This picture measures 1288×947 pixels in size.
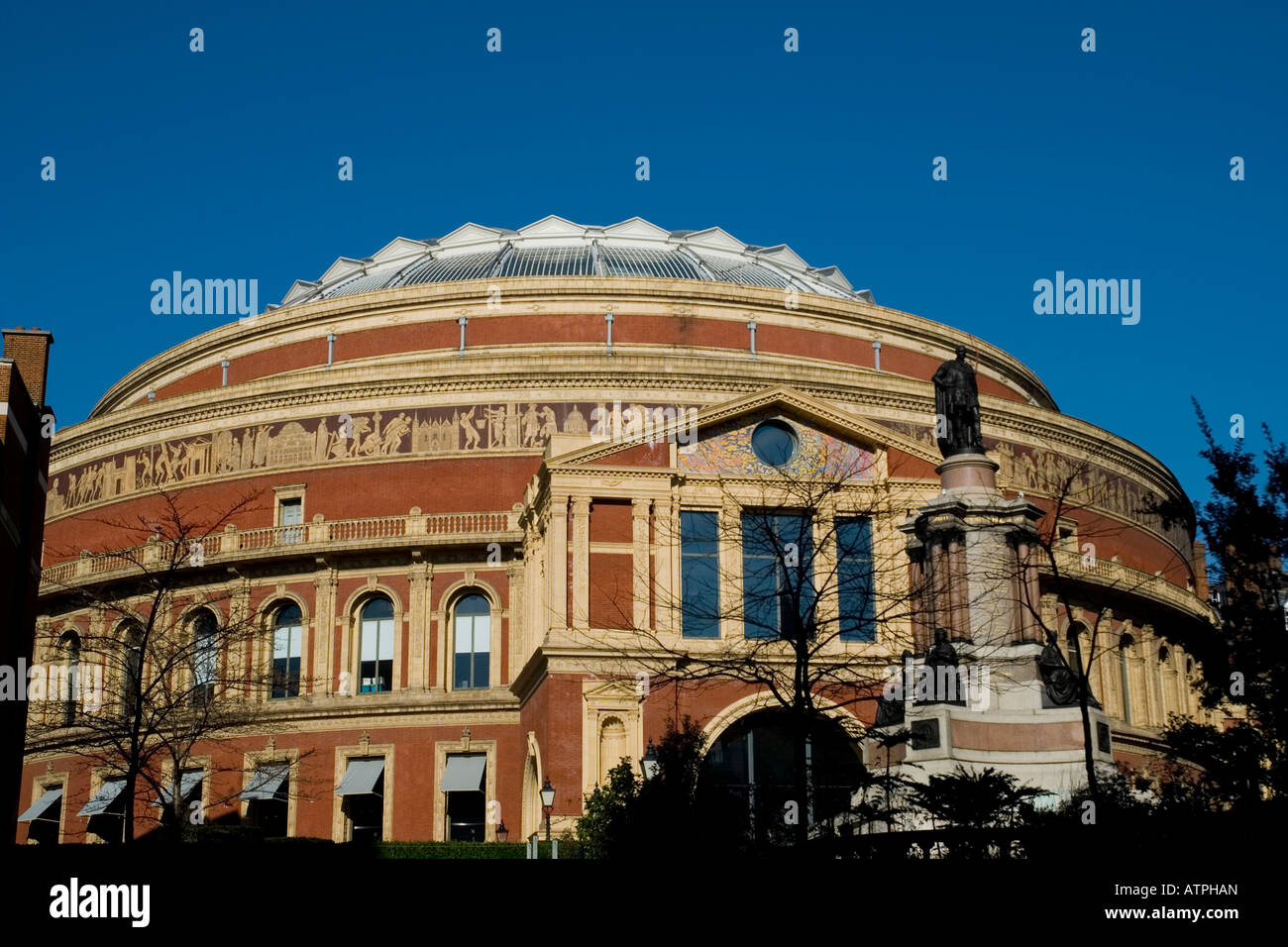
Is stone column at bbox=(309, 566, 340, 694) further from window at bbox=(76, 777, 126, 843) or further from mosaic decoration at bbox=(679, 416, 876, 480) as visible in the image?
mosaic decoration at bbox=(679, 416, 876, 480)

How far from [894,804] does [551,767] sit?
11.9 m

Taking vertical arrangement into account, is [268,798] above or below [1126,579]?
below

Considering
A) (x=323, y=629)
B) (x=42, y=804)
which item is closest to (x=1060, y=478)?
(x=323, y=629)

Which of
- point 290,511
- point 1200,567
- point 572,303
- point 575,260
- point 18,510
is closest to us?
point 18,510

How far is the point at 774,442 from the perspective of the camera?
42.0 metres

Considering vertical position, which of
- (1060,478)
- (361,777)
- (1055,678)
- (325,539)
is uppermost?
(1060,478)

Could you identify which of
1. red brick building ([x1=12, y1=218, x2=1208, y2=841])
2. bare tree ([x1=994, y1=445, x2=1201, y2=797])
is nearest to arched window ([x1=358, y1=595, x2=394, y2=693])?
red brick building ([x1=12, y1=218, x2=1208, y2=841])

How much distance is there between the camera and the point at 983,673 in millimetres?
28562

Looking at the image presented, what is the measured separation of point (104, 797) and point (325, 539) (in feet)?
32.9

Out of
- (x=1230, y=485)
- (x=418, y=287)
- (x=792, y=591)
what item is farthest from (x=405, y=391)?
(x=1230, y=485)

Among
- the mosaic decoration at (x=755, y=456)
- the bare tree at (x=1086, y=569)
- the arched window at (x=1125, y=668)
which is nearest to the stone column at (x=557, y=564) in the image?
the mosaic decoration at (x=755, y=456)

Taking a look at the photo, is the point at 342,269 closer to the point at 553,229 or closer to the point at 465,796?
the point at 553,229

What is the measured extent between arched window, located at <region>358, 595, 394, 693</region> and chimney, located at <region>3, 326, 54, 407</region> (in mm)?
15124
